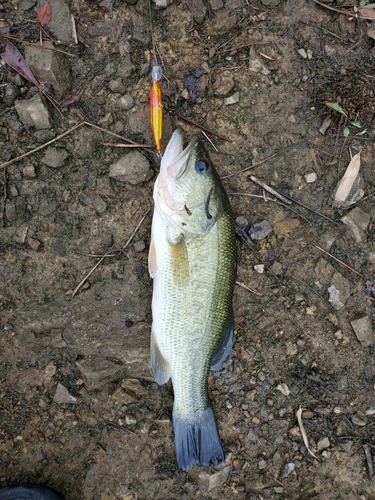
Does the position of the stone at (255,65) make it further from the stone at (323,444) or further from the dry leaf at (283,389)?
the stone at (323,444)

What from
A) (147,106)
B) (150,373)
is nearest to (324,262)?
(150,373)

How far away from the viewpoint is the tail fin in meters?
3.52

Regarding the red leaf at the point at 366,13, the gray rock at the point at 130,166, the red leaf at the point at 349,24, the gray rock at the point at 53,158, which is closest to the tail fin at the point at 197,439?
the gray rock at the point at 130,166

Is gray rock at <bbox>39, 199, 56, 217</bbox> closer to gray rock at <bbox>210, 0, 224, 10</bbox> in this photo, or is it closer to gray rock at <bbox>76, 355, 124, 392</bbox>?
gray rock at <bbox>76, 355, 124, 392</bbox>

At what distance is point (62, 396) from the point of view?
3.74m

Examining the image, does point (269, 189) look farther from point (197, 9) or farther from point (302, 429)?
point (302, 429)

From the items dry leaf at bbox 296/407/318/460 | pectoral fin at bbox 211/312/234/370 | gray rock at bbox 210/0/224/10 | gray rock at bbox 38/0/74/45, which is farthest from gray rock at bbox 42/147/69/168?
dry leaf at bbox 296/407/318/460

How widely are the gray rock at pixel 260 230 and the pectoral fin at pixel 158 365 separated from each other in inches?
51.5

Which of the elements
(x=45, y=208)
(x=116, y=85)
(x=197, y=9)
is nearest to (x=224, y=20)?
(x=197, y=9)

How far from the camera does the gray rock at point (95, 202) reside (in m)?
3.67

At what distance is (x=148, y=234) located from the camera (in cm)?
376

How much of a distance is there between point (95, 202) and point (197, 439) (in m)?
2.27

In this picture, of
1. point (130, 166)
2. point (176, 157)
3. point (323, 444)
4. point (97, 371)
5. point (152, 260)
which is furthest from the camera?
point (323, 444)

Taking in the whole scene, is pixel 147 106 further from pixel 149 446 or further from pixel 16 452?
pixel 16 452
